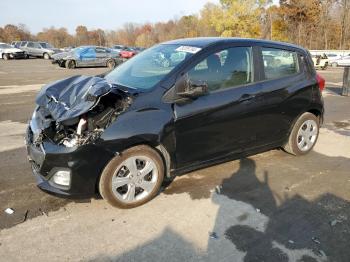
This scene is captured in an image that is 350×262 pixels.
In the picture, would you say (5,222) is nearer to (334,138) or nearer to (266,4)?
(334,138)

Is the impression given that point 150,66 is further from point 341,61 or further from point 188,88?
point 341,61

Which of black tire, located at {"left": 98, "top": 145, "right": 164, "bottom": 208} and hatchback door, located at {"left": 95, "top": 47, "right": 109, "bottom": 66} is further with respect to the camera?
hatchback door, located at {"left": 95, "top": 47, "right": 109, "bottom": 66}

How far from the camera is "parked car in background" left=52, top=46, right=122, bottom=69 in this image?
25.4m

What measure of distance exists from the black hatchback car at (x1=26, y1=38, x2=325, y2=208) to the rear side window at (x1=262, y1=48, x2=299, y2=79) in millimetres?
15

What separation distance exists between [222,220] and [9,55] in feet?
127

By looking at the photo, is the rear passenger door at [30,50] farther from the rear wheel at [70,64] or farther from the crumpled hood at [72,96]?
the crumpled hood at [72,96]

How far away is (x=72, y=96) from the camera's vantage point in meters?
4.30

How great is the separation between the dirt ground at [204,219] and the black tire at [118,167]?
0.09 metres

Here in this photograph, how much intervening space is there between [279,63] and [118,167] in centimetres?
287

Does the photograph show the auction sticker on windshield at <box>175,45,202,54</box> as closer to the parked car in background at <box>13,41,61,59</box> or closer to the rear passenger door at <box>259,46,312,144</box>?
the rear passenger door at <box>259,46,312,144</box>

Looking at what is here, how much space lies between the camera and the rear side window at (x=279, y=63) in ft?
16.9

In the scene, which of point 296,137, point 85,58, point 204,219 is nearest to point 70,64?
point 85,58

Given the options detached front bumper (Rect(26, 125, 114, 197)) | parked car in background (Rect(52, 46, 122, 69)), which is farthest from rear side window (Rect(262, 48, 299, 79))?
parked car in background (Rect(52, 46, 122, 69))

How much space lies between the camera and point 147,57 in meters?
5.13
